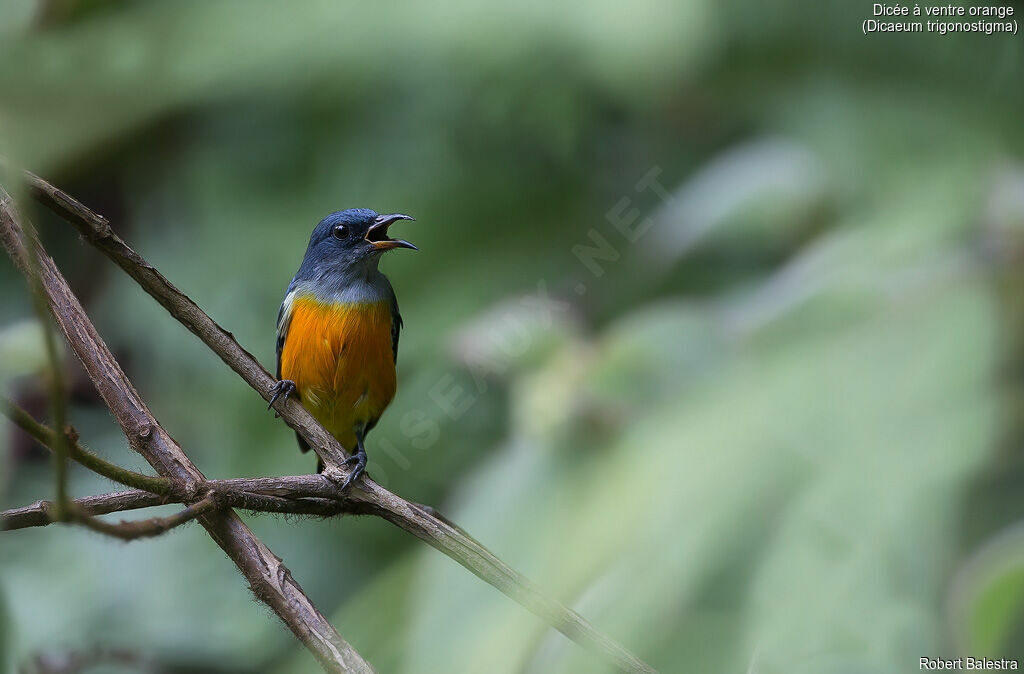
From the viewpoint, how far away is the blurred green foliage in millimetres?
1832

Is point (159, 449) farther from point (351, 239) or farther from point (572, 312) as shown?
point (572, 312)

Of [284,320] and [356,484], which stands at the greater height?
[284,320]

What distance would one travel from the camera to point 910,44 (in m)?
2.57

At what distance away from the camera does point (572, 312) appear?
273cm

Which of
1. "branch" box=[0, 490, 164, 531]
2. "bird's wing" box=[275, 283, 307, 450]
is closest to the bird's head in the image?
"bird's wing" box=[275, 283, 307, 450]

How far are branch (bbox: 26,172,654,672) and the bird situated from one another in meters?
0.61

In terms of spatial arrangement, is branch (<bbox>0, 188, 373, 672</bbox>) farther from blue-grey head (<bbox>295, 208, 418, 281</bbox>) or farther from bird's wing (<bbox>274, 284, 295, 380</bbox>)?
bird's wing (<bbox>274, 284, 295, 380</bbox>)

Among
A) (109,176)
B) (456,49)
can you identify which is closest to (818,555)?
(456,49)

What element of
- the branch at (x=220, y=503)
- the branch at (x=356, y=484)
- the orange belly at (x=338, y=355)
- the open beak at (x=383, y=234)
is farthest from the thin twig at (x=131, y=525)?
the orange belly at (x=338, y=355)

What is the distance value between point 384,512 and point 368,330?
0.90m

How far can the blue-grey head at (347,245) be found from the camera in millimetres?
1994

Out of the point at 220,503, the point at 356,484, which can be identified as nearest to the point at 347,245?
the point at 356,484

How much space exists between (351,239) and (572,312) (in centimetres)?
91

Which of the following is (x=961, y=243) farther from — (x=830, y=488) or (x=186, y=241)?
(x=186, y=241)
